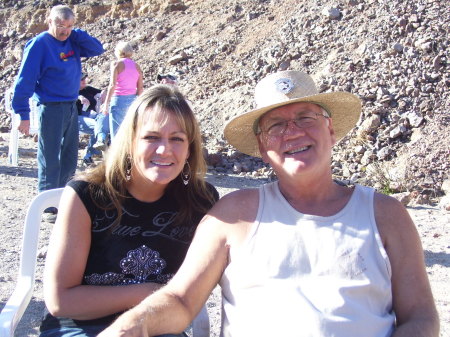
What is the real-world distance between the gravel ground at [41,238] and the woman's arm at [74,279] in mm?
1502

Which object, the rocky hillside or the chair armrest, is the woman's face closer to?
the chair armrest

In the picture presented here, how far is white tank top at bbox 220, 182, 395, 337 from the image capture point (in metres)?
2.30

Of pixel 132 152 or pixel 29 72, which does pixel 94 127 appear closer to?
pixel 29 72

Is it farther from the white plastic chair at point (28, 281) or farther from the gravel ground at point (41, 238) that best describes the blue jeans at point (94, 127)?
the white plastic chair at point (28, 281)

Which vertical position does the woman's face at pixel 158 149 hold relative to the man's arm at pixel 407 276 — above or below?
above

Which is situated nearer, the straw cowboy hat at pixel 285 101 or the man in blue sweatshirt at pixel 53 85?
the straw cowboy hat at pixel 285 101

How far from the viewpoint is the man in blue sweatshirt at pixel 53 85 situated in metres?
6.05

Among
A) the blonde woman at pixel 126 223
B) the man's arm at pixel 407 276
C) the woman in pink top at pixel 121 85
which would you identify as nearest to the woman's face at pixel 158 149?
the blonde woman at pixel 126 223

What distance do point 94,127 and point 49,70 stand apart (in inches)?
131

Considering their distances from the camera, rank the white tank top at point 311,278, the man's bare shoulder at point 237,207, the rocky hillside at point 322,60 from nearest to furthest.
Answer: the white tank top at point 311,278, the man's bare shoulder at point 237,207, the rocky hillside at point 322,60

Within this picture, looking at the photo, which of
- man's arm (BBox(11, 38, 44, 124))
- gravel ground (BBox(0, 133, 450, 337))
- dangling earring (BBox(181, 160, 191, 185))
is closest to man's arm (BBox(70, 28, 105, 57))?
man's arm (BBox(11, 38, 44, 124))

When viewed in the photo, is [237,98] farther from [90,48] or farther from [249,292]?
[249,292]

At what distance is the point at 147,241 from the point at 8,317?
2.04 feet

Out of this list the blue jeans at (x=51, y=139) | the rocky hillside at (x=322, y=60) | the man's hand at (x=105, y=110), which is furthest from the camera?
the man's hand at (x=105, y=110)
